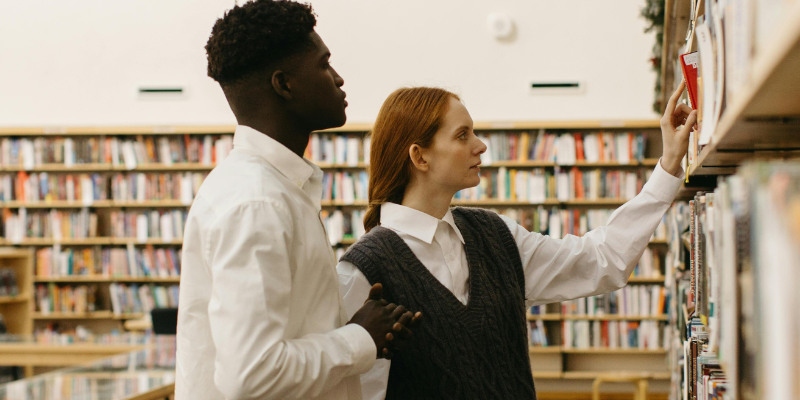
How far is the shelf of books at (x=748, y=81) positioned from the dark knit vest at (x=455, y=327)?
0.50 m

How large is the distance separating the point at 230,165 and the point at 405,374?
61cm

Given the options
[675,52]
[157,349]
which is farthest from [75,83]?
[675,52]

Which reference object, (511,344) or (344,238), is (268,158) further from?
(344,238)

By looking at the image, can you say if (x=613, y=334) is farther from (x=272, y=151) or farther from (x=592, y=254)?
(x=272, y=151)

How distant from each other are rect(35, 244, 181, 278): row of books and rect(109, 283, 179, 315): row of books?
12cm

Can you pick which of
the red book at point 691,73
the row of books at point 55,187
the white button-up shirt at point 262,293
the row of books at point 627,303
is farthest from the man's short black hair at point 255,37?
the row of books at point 55,187

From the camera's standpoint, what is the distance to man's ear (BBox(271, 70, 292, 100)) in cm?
112

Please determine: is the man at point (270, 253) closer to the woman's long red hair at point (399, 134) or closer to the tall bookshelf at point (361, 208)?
the woman's long red hair at point (399, 134)

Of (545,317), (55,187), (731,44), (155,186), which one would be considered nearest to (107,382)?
(731,44)

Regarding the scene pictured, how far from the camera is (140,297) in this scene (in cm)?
605

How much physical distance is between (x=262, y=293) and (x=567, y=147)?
5018 millimetres

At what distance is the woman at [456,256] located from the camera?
4.60ft

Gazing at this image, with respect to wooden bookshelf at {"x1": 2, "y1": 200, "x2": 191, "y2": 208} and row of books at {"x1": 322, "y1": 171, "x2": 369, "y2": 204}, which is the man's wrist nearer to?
row of books at {"x1": 322, "y1": 171, "x2": 369, "y2": 204}

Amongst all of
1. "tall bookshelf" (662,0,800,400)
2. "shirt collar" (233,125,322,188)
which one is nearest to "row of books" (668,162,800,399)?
"tall bookshelf" (662,0,800,400)
